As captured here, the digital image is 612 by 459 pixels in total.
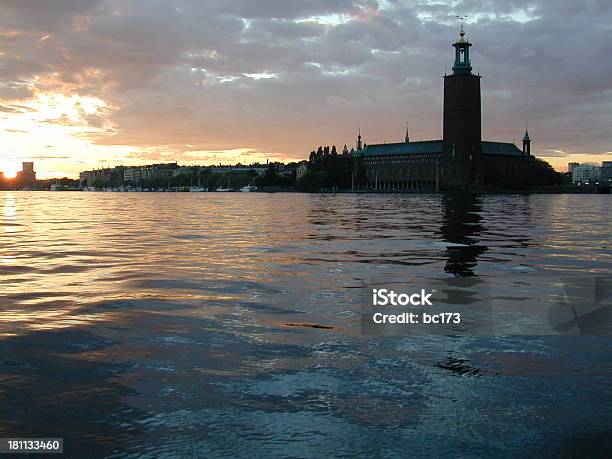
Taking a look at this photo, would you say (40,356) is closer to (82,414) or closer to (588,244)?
(82,414)

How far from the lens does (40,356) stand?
7.67 m

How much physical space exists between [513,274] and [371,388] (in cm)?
918

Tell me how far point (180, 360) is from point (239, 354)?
70 cm

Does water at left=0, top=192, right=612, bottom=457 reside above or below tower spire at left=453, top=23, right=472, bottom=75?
below

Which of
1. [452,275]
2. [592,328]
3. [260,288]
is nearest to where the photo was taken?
[592,328]

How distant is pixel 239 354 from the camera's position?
7.81 metres

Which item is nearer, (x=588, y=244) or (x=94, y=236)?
(x=588, y=244)

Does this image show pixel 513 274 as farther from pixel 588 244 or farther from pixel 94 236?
pixel 94 236

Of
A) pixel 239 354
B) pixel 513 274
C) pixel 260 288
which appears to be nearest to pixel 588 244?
pixel 513 274

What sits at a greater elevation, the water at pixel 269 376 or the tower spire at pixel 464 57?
the tower spire at pixel 464 57

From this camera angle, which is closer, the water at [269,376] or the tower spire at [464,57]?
the water at [269,376]

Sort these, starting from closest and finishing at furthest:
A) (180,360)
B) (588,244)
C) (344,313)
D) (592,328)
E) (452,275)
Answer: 1. (180,360)
2. (592,328)
3. (344,313)
4. (452,275)
5. (588,244)

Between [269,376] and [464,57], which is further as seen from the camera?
[464,57]

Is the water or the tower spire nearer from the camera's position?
the water
